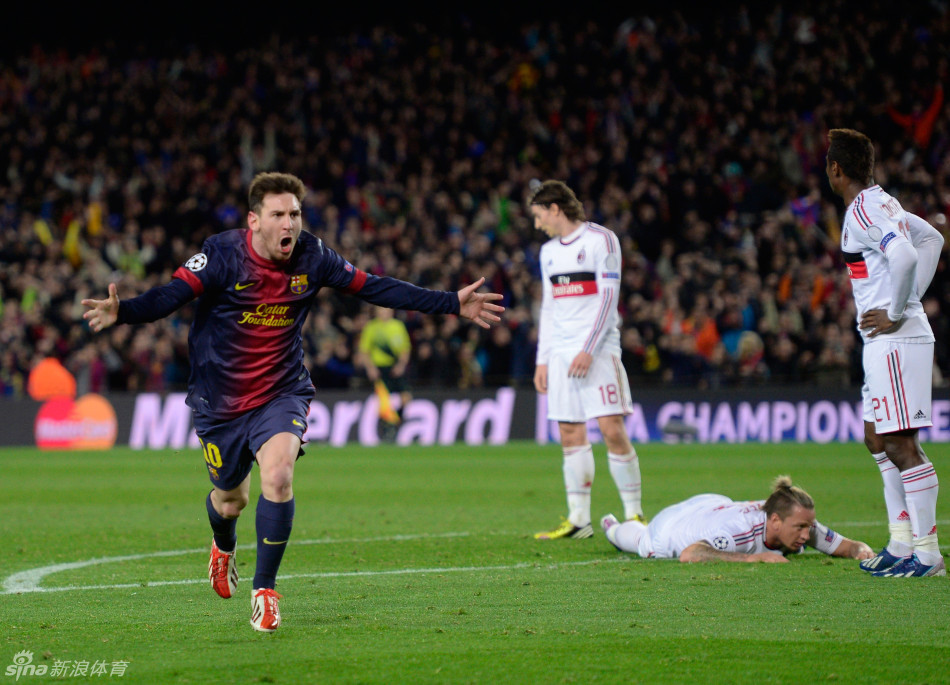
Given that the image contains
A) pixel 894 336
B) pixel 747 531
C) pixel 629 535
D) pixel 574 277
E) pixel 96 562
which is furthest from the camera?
pixel 574 277

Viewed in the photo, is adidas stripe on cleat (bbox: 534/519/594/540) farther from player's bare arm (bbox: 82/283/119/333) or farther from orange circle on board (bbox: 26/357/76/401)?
orange circle on board (bbox: 26/357/76/401)

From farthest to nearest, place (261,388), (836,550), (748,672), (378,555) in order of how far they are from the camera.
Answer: (378,555) → (836,550) → (261,388) → (748,672)

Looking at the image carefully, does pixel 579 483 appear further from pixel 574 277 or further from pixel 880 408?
pixel 880 408

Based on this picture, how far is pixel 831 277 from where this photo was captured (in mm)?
22109

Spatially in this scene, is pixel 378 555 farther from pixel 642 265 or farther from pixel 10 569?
pixel 642 265

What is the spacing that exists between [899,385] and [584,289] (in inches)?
117

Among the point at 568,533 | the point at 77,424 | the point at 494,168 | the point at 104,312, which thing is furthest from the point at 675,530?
the point at 494,168

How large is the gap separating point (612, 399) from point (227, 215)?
18.5 meters

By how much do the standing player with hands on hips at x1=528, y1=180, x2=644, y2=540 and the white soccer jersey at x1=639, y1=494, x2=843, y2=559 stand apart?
1.40 metres

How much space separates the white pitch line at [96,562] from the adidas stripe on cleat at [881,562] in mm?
3400

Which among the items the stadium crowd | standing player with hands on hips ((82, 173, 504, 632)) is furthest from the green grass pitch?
the stadium crowd

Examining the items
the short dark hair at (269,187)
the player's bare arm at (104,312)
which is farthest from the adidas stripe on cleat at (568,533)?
the player's bare arm at (104,312)

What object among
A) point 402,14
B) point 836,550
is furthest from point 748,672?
point 402,14

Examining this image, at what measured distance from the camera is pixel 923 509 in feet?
22.6
